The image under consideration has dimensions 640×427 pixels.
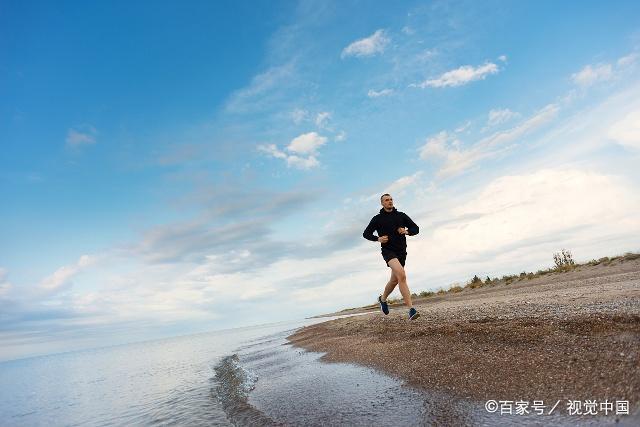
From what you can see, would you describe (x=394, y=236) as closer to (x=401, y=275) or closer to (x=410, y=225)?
(x=410, y=225)

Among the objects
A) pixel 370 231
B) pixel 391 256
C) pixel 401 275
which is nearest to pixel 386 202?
pixel 370 231

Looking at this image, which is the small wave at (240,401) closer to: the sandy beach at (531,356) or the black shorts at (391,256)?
the sandy beach at (531,356)

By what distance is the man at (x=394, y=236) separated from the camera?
32.0 ft

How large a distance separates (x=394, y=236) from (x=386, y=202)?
2.94ft

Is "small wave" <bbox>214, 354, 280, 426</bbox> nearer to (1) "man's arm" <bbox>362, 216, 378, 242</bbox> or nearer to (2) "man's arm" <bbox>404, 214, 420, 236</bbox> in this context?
(1) "man's arm" <bbox>362, 216, 378, 242</bbox>

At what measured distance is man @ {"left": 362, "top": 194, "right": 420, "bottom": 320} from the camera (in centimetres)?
976

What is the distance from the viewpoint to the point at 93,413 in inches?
405

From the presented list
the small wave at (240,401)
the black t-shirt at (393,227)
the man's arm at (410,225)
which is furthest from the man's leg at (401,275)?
the small wave at (240,401)

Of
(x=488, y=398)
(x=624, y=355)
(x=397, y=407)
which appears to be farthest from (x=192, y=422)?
(x=624, y=355)

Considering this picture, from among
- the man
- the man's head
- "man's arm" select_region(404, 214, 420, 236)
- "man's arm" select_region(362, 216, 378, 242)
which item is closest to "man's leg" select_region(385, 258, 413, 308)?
the man

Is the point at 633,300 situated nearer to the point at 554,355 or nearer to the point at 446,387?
the point at 554,355

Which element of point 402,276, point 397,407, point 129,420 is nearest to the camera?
point 397,407

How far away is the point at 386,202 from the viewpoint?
9914 millimetres

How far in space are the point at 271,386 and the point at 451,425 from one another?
15.4 ft
